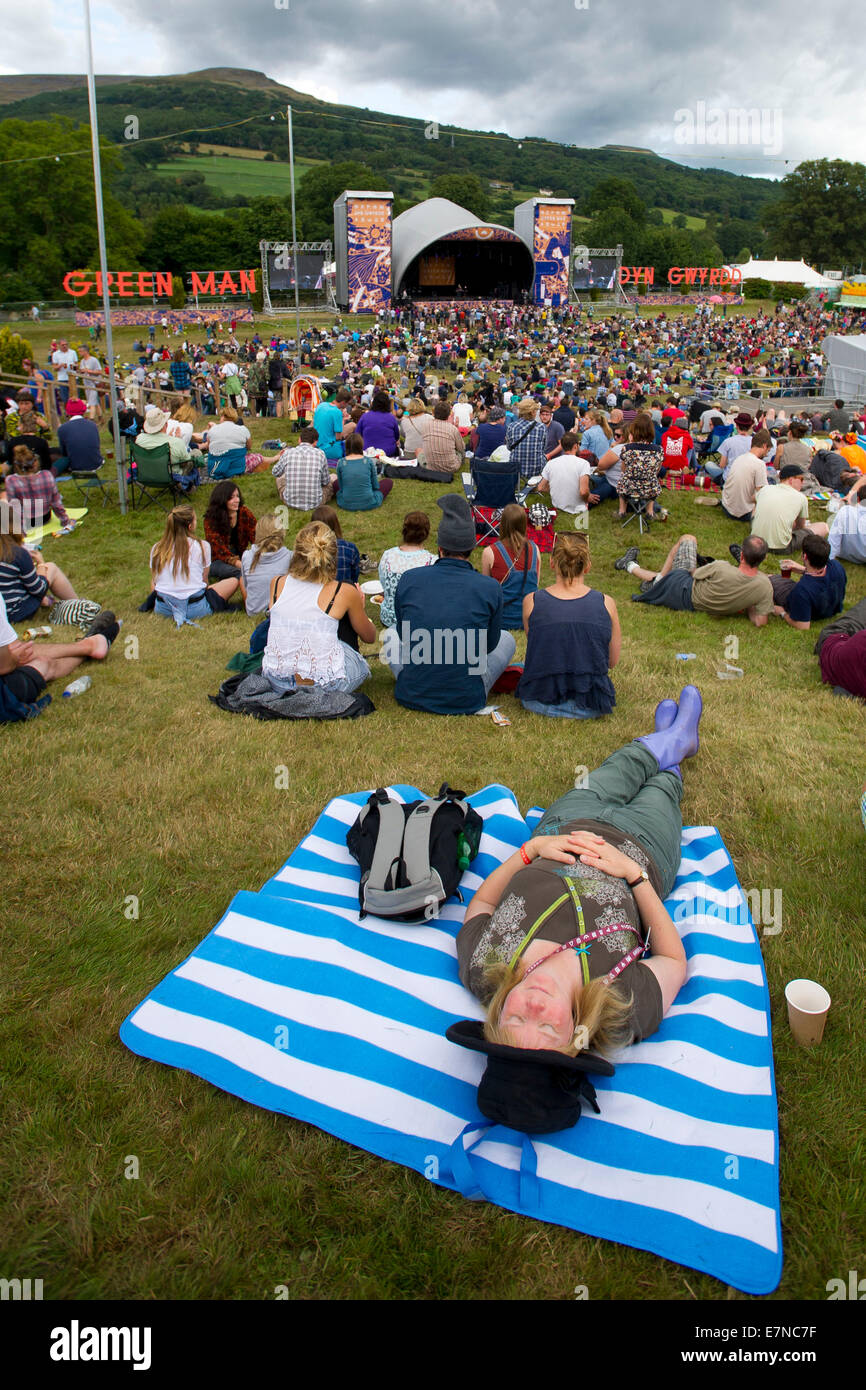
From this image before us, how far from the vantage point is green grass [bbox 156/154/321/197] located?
80.3 metres

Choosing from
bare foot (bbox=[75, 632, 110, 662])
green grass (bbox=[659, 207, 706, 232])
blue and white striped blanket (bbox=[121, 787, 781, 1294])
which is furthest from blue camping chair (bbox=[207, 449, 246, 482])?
green grass (bbox=[659, 207, 706, 232])

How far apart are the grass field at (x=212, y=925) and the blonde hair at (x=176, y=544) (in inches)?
26.7

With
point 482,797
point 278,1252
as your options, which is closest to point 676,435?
point 482,797

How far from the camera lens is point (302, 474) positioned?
948cm

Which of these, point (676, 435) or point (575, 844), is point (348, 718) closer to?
point (575, 844)

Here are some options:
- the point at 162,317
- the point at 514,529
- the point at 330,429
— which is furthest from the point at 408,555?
the point at 162,317

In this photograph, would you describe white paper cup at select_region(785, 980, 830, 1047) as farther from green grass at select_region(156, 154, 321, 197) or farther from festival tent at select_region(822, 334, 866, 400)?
green grass at select_region(156, 154, 321, 197)

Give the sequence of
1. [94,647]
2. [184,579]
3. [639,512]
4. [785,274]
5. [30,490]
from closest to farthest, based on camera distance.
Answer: [94,647]
[184,579]
[30,490]
[639,512]
[785,274]

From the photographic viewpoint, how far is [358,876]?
3.35m

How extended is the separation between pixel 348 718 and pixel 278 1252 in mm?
2993

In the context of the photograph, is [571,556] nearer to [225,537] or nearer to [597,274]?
[225,537]

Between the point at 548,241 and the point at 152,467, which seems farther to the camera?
the point at 548,241

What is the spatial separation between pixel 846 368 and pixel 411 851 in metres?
24.7

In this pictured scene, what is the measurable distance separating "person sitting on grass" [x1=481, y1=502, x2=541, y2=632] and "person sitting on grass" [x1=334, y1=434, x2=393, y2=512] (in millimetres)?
4196
